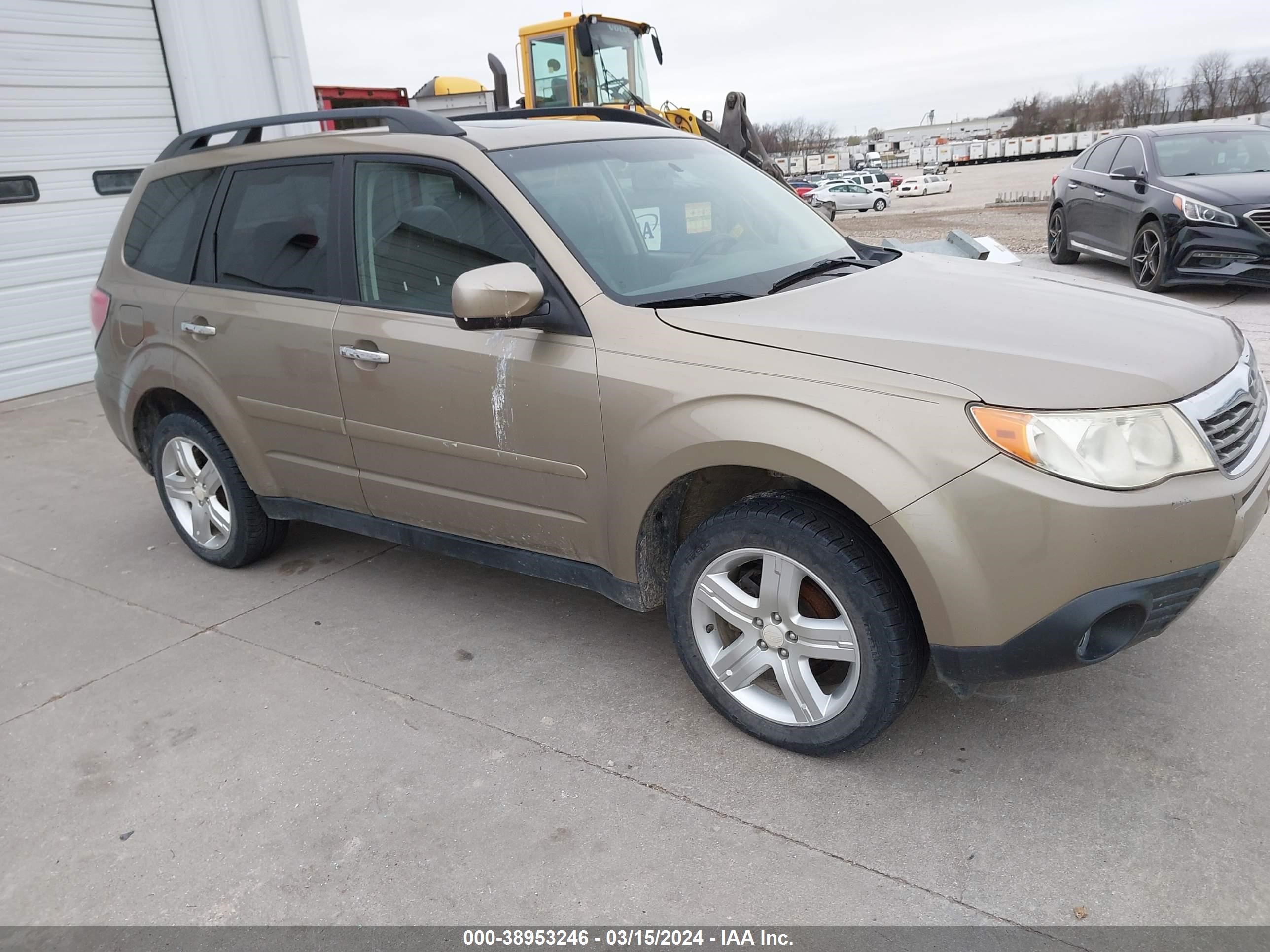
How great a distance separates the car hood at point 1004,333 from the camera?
2.39 metres

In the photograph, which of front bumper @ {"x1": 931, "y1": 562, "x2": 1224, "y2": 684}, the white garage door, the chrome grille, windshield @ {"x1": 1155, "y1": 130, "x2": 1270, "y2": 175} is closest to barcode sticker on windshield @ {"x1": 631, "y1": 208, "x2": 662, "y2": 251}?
front bumper @ {"x1": 931, "y1": 562, "x2": 1224, "y2": 684}

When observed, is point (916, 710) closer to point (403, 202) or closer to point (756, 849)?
point (756, 849)

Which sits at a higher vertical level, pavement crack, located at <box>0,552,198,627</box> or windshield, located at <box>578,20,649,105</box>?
windshield, located at <box>578,20,649,105</box>

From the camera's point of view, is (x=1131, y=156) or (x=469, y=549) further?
(x=1131, y=156)

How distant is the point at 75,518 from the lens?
17.5 feet

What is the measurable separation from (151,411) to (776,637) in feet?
10.6

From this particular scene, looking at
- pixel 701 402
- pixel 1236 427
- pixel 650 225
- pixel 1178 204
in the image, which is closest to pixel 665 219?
pixel 650 225

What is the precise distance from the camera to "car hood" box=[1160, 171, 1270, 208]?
8.36 meters

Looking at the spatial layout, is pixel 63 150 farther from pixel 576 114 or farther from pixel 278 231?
pixel 576 114

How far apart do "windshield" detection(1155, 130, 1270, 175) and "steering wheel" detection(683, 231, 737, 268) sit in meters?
7.61

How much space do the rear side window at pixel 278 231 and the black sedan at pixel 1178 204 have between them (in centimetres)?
768

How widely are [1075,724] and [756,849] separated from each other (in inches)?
43.3

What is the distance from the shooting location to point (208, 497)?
4.39 metres

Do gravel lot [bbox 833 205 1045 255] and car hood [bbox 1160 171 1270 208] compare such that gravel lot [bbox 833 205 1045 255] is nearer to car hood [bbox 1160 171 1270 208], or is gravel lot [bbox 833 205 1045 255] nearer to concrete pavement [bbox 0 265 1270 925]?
car hood [bbox 1160 171 1270 208]
